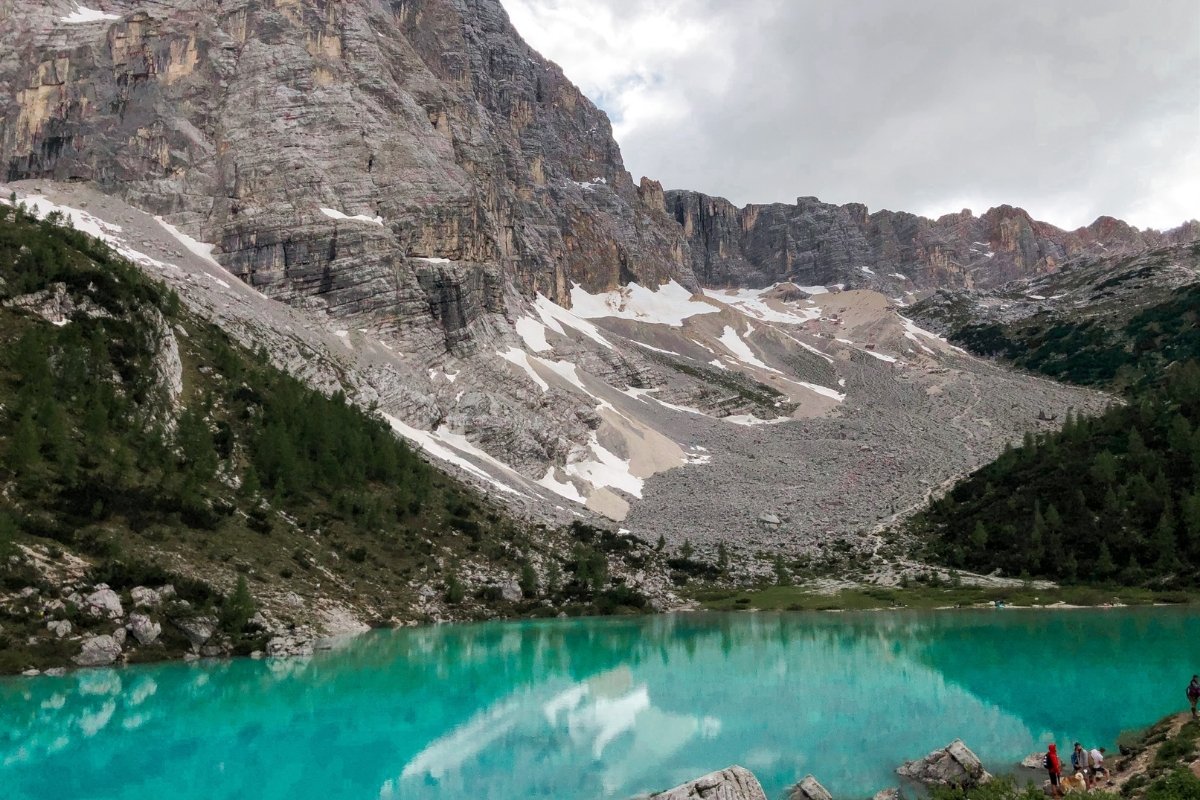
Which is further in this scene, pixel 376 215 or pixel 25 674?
pixel 376 215

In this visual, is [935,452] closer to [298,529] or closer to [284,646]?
[298,529]

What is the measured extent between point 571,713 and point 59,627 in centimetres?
2430

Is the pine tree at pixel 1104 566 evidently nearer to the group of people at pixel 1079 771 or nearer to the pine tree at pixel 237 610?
the group of people at pixel 1079 771

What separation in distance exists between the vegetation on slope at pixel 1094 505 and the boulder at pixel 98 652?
70.9m

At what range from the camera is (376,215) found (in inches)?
4857

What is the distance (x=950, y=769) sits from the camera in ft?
74.6

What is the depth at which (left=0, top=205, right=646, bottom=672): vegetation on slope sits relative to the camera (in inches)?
1809

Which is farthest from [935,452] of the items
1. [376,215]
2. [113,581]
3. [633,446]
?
[113,581]

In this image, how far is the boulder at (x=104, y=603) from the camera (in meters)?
41.2

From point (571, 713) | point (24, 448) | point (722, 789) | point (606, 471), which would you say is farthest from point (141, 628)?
point (606, 471)

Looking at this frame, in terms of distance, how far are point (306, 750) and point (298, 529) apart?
36.6m

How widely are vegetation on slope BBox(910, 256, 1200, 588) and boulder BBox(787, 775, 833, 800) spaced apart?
59.6 meters

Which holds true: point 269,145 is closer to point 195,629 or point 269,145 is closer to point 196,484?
point 196,484

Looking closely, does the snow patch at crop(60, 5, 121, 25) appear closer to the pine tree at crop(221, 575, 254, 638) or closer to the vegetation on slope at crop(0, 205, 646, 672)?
the vegetation on slope at crop(0, 205, 646, 672)
